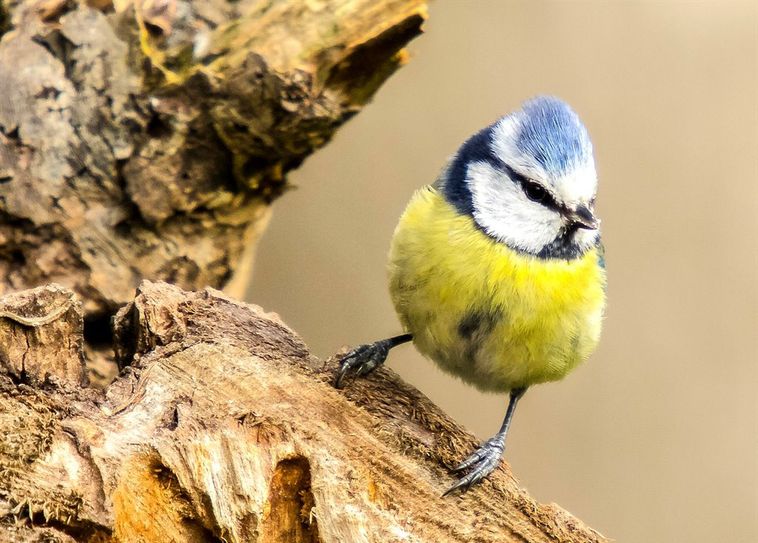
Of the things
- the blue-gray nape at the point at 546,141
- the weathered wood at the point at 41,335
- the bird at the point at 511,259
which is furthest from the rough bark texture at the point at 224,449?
the blue-gray nape at the point at 546,141

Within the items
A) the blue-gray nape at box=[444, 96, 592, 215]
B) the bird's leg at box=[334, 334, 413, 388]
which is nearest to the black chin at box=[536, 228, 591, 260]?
the blue-gray nape at box=[444, 96, 592, 215]

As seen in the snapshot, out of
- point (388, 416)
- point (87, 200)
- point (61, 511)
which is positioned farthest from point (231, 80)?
point (61, 511)

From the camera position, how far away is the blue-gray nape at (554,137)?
132cm

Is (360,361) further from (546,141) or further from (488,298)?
(546,141)

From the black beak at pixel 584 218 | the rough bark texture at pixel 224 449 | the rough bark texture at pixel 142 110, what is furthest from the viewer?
the rough bark texture at pixel 142 110

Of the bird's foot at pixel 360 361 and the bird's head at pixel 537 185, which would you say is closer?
the bird's foot at pixel 360 361

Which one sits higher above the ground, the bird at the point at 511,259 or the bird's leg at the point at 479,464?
the bird at the point at 511,259

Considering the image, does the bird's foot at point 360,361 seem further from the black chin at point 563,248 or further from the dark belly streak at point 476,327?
the black chin at point 563,248

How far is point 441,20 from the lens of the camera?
2.50 meters

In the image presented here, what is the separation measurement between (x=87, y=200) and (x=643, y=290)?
1.52 m

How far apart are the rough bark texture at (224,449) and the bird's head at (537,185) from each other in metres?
0.32

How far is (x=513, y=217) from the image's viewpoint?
4.47ft

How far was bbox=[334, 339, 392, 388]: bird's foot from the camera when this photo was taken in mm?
1202

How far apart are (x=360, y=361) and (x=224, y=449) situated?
291 mm
